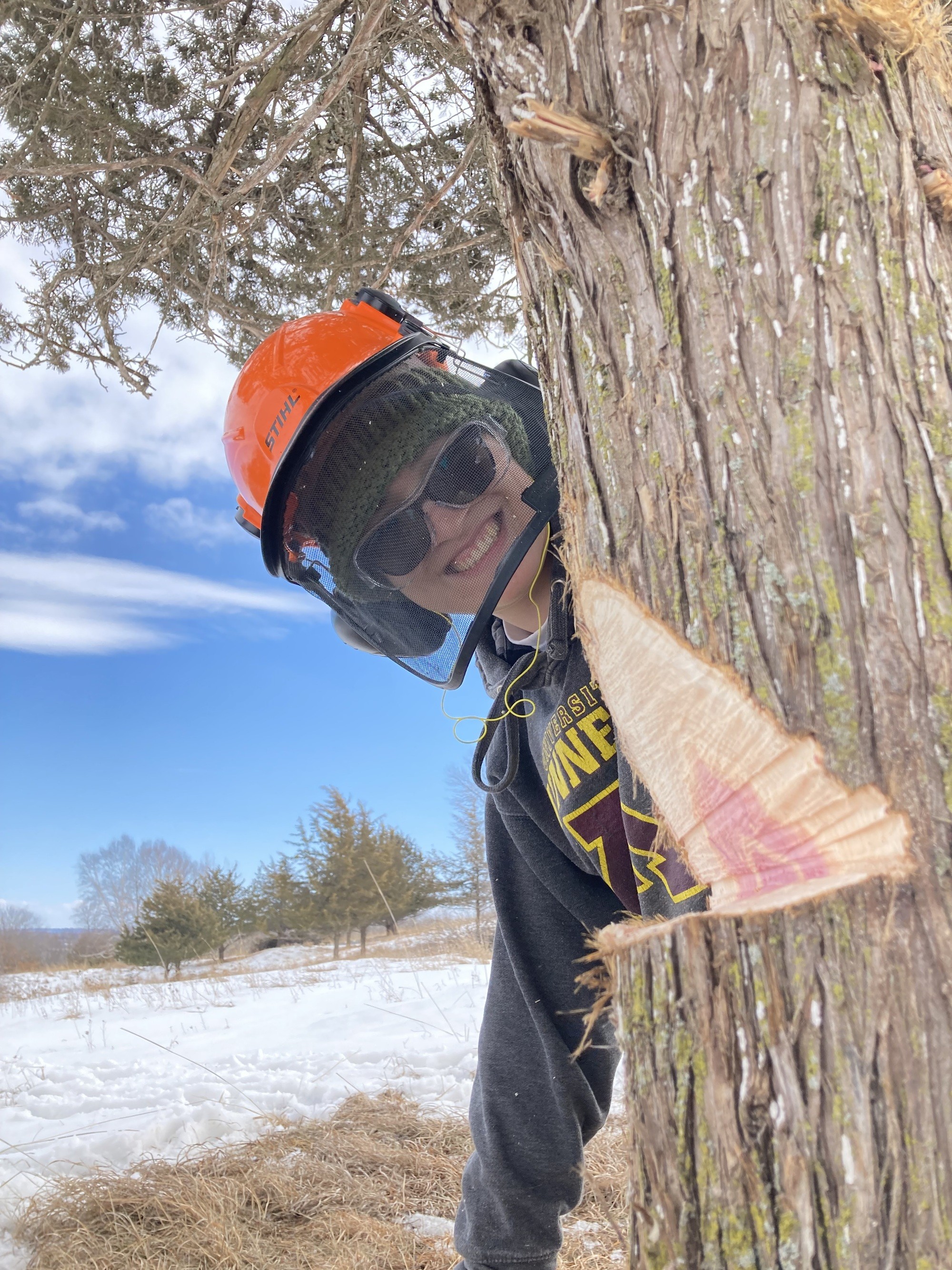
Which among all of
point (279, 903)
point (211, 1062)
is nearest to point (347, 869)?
point (279, 903)

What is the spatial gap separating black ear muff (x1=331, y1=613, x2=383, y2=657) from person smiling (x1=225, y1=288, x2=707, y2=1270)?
12mm

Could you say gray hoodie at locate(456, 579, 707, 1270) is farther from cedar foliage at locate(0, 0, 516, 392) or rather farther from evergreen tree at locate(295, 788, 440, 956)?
evergreen tree at locate(295, 788, 440, 956)

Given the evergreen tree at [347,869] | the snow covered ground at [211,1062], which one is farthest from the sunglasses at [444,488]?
the evergreen tree at [347,869]

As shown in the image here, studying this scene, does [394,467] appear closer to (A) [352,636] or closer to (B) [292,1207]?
(A) [352,636]

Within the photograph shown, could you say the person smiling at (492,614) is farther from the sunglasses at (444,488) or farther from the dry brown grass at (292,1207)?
the dry brown grass at (292,1207)

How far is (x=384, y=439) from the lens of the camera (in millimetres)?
1692

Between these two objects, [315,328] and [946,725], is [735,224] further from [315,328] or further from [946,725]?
[315,328]

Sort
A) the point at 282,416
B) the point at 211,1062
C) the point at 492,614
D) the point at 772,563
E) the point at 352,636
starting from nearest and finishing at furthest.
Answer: the point at 772,563 < the point at 492,614 < the point at 282,416 < the point at 352,636 < the point at 211,1062

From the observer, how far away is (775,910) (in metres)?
0.68

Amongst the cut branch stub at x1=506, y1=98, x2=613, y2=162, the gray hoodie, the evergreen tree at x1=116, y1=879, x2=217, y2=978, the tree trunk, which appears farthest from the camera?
the evergreen tree at x1=116, y1=879, x2=217, y2=978

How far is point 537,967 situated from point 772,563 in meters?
1.49

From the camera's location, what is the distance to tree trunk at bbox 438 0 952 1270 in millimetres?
641

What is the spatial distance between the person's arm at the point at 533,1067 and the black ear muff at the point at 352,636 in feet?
1.83

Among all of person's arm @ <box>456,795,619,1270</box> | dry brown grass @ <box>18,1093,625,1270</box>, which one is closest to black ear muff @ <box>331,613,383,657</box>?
person's arm @ <box>456,795,619,1270</box>
